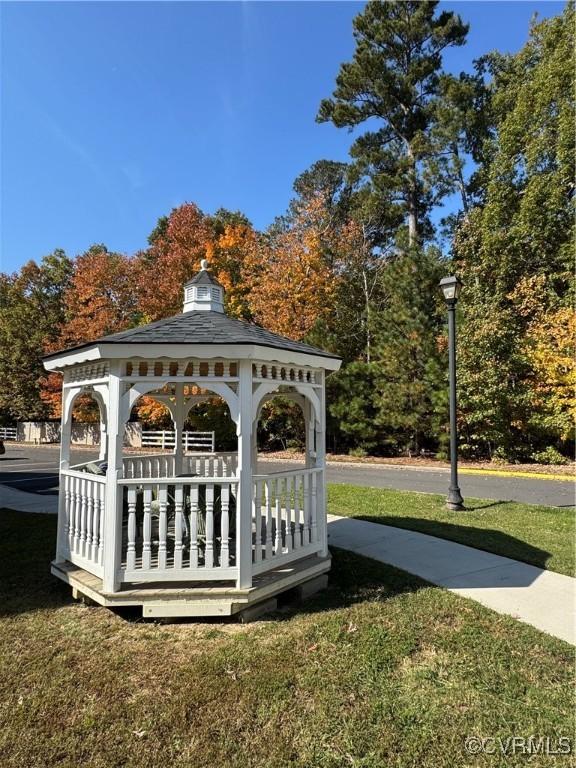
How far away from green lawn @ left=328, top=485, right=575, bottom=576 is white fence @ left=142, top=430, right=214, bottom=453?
11.9m

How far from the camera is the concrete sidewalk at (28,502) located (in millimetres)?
8242

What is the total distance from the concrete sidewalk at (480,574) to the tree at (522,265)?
1039 centimetres

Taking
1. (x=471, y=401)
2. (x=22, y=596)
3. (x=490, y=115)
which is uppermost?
(x=490, y=115)

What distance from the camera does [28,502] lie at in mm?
8961

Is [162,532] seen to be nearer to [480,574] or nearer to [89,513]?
[89,513]

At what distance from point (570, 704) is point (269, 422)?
720 inches

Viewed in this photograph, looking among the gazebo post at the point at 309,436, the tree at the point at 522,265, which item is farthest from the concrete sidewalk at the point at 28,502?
the tree at the point at 522,265

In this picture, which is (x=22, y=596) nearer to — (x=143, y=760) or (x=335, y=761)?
(x=143, y=760)

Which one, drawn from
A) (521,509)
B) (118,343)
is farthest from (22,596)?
(521,509)

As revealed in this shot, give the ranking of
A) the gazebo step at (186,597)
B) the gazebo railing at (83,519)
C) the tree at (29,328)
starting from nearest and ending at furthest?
1. the gazebo step at (186,597)
2. the gazebo railing at (83,519)
3. the tree at (29,328)

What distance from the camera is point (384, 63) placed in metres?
19.8

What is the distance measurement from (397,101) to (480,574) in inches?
877

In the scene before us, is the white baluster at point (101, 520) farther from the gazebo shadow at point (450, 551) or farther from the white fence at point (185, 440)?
the white fence at point (185, 440)

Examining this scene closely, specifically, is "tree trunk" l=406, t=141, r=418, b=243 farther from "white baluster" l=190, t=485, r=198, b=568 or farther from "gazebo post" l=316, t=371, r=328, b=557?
"white baluster" l=190, t=485, r=198, b=568
